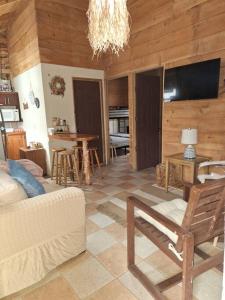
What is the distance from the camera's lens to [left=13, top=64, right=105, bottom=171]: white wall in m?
4.07

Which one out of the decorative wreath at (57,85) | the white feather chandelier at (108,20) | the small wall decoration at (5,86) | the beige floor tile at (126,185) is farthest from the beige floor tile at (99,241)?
the small wall decoration at (5,86)

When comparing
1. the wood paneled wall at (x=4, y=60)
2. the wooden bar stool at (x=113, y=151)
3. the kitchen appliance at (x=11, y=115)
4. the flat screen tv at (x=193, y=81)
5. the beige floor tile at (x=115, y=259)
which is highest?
the wood paneled wall at (x=4, y=60)

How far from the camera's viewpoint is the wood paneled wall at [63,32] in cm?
387

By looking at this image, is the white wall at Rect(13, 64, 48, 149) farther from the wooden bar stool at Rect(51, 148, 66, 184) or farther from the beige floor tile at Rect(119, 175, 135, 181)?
the beige floor tile at Rect(119, 175, 135, 181)

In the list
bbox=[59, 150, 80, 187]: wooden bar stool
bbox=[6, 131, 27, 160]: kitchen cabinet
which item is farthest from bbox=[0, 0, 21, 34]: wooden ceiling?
bbox=[59, 150, 80, 187]: wooden bar stool

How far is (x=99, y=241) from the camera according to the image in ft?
7.04

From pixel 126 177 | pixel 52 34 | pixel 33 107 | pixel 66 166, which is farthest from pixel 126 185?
pixel 52 34

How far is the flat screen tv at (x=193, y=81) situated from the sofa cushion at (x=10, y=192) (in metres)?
2.81

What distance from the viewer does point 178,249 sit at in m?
1.24

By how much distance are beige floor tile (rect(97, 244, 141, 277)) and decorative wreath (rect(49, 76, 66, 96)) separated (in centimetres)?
329

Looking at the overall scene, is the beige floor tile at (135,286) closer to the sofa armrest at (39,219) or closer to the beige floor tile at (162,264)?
the beige floor tile at (162,264)

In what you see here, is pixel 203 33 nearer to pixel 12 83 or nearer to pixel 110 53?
pixel 110 53

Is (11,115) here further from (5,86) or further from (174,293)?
(174,293)

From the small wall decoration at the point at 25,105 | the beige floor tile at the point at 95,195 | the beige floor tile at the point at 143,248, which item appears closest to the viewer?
the beige floor tile at the point at 143,248
